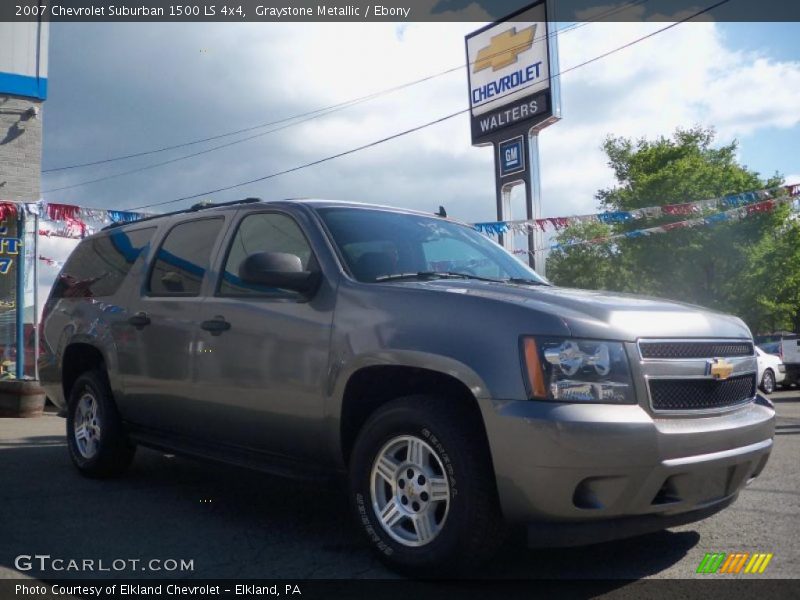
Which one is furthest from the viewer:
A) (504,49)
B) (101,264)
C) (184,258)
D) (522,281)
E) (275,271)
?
(504,49)

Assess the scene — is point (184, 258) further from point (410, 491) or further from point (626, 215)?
point (626, 215)

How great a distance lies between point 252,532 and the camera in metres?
4.23

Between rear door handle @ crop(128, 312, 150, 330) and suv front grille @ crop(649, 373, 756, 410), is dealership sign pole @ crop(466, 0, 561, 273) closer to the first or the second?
rear door handle @ crop(128, 312, 150, 330)

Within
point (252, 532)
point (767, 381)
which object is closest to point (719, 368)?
point (252, 532)

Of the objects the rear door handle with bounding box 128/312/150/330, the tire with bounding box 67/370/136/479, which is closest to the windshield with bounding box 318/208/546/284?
the rear door handle with bounding box 128/312/150/330

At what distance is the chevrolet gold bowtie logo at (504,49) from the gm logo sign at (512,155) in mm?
2217

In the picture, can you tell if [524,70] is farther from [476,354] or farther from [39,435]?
[476,354]

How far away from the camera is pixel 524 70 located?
2125 centimetres

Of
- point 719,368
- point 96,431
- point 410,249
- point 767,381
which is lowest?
point 767,381

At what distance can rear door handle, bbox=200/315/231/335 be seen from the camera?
4.37 meters

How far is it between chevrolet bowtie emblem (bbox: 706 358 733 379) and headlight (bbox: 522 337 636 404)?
54 cm

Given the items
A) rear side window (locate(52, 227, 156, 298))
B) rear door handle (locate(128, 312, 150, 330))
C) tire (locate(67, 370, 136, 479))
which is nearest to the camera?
rear door handle (locate(128, 312, 150, 330))

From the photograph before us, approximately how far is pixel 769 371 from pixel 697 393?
1936 cm

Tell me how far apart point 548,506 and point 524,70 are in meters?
19.7
